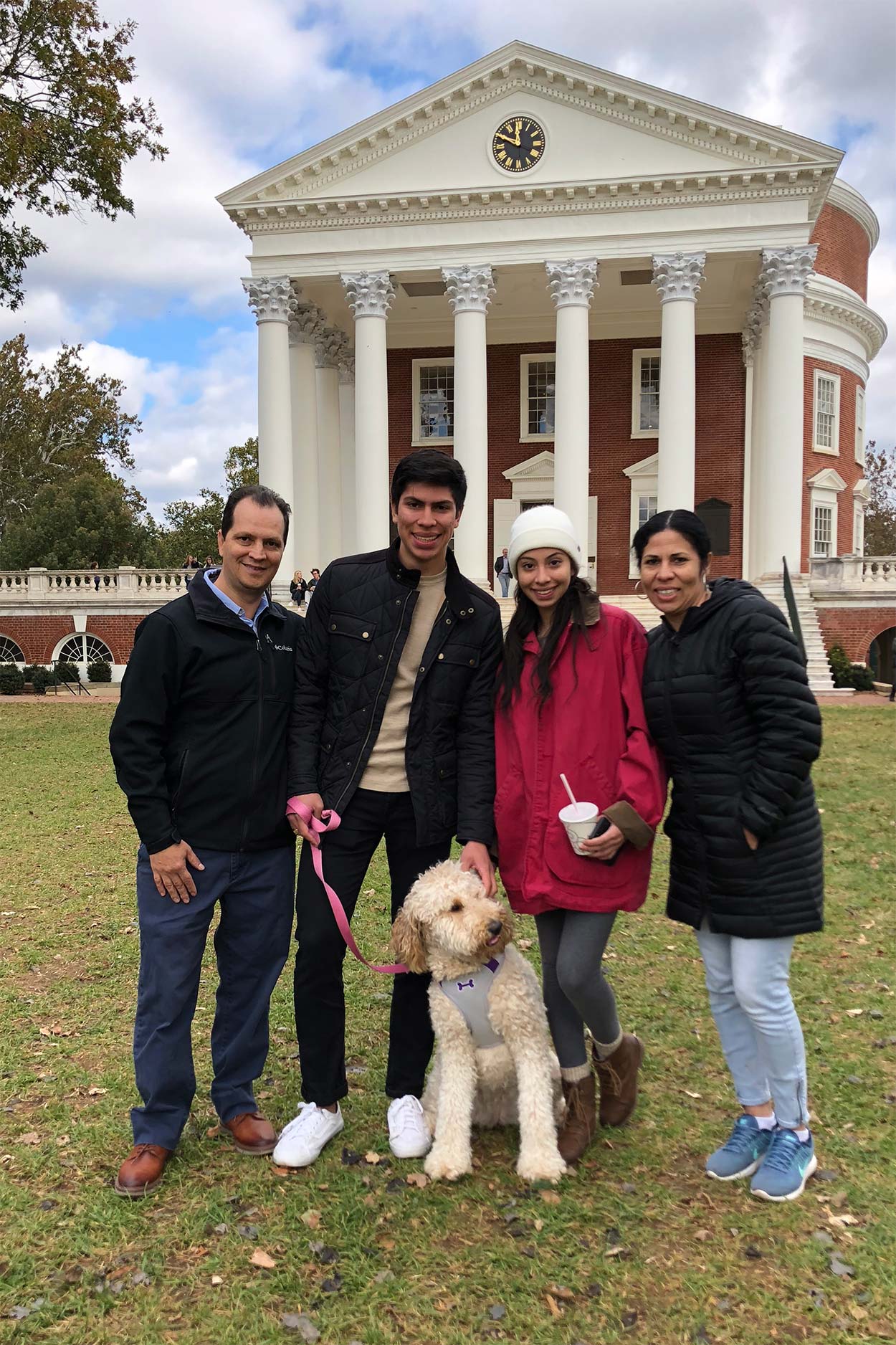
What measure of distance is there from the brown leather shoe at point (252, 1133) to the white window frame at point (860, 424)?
38.2m

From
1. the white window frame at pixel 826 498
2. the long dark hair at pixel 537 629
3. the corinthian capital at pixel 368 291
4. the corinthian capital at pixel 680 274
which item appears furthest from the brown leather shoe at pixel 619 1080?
the white window frame at pixel 826 498

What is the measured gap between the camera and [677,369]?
1014 inches

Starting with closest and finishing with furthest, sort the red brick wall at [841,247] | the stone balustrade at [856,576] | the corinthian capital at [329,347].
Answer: the stone balustrade at [856,576]
the corinthian capital at [329,347]
the red brick wall at [841,247]

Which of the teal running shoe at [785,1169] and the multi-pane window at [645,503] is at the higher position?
the multi-pane window at [645,503]

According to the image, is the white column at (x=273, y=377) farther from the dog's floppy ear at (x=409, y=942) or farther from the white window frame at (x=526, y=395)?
the dog's floppy ear at (x=409, y=942)

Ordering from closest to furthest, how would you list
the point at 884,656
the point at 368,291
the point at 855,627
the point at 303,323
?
the point at 855,627
the point at 368,291
the point at 303,323
the point at 884,656

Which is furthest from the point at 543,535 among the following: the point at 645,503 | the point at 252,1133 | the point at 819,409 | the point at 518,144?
the point at 819,409

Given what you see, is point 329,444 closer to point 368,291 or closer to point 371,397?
point 371,397

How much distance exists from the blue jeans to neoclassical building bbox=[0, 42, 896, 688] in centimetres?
1981

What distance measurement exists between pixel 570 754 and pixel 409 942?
97 cm

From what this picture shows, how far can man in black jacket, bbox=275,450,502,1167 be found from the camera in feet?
12.2

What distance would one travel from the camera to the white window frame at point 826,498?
112 ft

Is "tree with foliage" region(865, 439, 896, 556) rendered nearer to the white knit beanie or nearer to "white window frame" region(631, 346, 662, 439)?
"white window frame" region(631, 346, 662, 439)

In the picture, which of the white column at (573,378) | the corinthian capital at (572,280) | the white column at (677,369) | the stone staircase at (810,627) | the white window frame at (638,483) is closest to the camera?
the stone staircase at (810,627)
